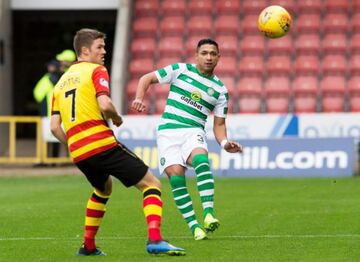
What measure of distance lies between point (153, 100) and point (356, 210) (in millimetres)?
10925

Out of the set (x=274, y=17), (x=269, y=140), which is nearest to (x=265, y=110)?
(x=269, y=140)

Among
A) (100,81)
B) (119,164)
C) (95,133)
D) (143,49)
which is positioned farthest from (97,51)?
(143,49)

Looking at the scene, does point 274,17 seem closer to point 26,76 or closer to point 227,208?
point 227,208

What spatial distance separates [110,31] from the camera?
2741 cm

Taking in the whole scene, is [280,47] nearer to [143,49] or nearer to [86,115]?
[143,49]

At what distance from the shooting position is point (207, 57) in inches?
431

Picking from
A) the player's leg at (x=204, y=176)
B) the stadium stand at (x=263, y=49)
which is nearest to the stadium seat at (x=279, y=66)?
the stadium stand at (x=263, y=49)

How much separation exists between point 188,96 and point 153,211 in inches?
87.2

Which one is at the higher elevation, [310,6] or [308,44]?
[310,6]

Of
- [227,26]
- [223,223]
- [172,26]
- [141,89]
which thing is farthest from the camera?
[172,26]

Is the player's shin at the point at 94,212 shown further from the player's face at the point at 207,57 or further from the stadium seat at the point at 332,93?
the stadium seat at the point at 332,93

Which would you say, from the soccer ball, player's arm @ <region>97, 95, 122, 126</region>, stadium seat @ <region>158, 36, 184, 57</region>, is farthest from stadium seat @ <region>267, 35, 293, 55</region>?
player's arm @ <region>97, 95, 122, 126</region>

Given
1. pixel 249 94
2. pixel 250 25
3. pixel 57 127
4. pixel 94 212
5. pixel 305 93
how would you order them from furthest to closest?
1. pixel 250 25
2. pixel 249 94
3. pixel 305 93
4. pixel 94 212
5. pixel 57 127

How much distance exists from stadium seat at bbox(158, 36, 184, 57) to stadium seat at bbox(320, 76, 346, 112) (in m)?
3.20
